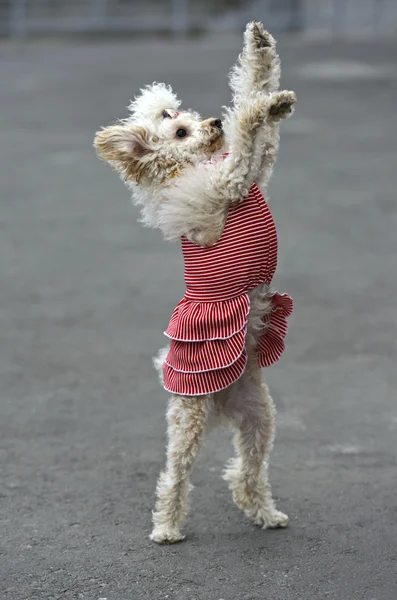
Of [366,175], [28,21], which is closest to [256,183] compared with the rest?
[366,175]

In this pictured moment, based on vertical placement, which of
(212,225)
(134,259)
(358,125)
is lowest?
(358,125)

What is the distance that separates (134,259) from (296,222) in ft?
6.41

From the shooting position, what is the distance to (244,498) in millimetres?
4793

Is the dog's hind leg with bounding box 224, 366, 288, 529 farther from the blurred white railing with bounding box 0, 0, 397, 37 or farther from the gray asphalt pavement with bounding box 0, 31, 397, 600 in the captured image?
the blurred white railing with bounding box 0, 0, 397, 37

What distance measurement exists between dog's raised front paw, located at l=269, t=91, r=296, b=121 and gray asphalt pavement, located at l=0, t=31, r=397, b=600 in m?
1.85

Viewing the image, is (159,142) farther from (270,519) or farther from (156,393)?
(156,393)

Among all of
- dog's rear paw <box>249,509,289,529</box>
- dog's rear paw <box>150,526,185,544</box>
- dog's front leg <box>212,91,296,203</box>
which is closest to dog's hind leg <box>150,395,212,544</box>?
dog's rear paw <box>150,526,185,544</box>

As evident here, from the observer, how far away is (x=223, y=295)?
4391 mm

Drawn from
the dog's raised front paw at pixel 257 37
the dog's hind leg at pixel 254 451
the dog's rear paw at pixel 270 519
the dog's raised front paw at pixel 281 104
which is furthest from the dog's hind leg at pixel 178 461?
the dog's raised front paw at pixel 257 37

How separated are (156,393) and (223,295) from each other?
213 centimetres

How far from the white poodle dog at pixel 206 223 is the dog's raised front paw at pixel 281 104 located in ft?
0.25

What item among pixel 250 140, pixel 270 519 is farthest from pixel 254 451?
pixel 250 140

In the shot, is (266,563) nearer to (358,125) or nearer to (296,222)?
(296,222)

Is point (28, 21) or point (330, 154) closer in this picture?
point (330, 154)
